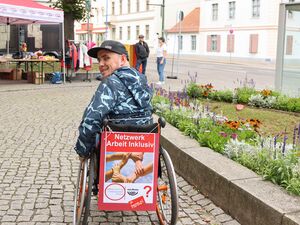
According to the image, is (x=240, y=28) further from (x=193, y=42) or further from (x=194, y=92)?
(x=194, y=92)

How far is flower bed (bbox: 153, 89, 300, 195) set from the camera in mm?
4105

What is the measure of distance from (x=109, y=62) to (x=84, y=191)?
3.33ft

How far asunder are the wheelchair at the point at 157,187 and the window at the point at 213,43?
149 ft

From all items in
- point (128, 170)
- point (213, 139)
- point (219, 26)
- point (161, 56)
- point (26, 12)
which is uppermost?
point (219, 26)

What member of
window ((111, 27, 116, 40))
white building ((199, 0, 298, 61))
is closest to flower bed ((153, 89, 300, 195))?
white building ((199, 0, 298, 61))

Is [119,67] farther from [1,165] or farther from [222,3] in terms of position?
[222,3]

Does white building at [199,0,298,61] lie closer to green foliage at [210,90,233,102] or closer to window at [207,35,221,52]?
window at [207,35,221,52]

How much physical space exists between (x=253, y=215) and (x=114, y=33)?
74188 mm

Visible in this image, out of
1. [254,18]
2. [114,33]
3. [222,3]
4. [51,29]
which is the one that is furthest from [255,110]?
[114,33]

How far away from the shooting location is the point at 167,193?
12.5 feet

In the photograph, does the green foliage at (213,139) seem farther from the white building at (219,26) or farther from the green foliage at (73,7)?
the white building at (219,26)

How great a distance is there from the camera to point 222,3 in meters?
48.1

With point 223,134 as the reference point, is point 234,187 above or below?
below

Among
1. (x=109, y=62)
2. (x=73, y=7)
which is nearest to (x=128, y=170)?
(x=109, y=62)
